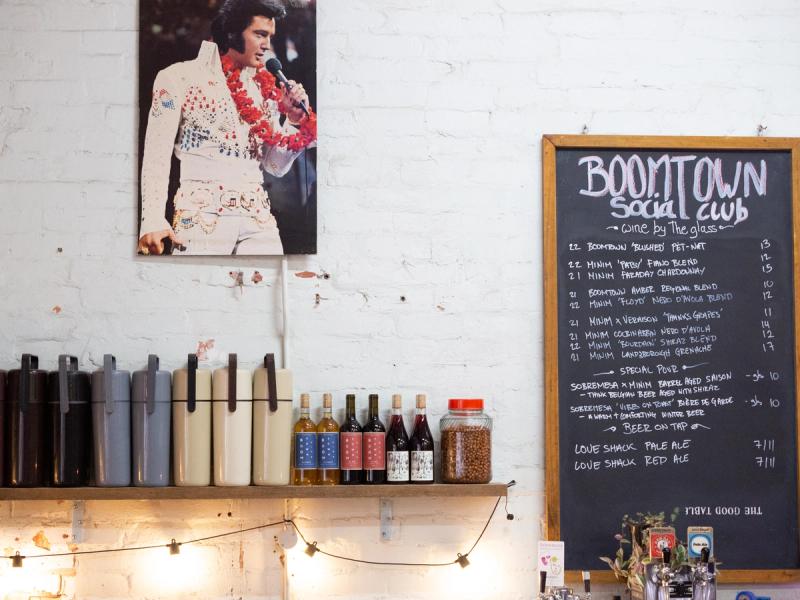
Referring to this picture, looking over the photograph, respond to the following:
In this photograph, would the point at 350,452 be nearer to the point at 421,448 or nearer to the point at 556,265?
the point at 421,448

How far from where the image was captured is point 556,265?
3.06 m

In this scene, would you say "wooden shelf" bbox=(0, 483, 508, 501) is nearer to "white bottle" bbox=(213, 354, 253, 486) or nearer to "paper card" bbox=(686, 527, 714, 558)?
"white bottle" bbox=(213, 354, 253, 486)

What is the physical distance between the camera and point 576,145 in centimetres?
309

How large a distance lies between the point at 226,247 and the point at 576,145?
113cm

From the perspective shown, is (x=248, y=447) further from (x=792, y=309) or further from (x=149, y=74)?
(x=792, y=309)

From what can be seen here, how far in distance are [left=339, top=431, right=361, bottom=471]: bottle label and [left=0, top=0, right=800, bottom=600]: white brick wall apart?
182 mm

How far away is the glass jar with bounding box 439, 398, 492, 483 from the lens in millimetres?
2889

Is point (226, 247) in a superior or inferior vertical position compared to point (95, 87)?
inferior

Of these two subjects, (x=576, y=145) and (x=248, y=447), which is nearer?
(x=248, y=447)

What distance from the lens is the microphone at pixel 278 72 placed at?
305 centimetres

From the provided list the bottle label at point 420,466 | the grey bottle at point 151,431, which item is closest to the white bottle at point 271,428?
the grey bottle at point 151,431

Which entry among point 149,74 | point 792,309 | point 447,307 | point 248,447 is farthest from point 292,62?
point 792,309

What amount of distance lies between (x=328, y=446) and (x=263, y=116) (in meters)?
1.03

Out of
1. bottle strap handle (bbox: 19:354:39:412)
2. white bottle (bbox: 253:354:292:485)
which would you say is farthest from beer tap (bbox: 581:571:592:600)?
bottle strap handle (bbox: 19:354:39:412)
